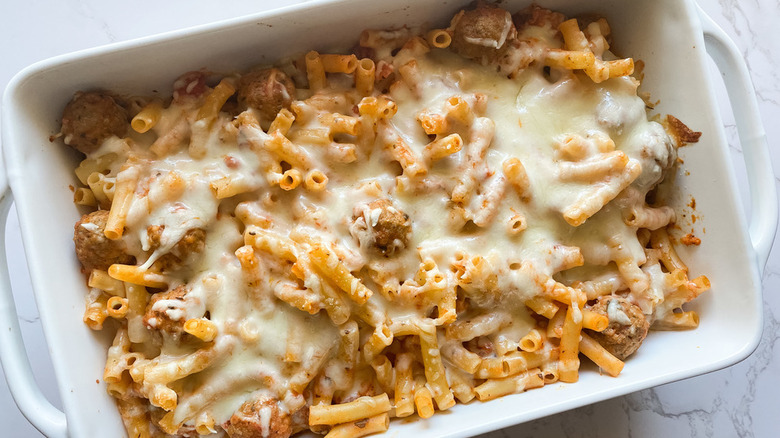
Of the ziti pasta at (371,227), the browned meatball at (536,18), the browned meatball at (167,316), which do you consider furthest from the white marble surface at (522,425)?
the browned meatball at (536,18)

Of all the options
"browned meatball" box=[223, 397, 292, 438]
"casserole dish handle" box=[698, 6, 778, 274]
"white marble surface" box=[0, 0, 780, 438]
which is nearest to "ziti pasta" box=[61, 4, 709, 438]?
"browned meatball" box=[223, 397, 292, 438]

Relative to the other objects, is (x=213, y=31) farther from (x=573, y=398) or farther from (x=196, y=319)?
(x=573, y=398)

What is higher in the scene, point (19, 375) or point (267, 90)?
point (267, 90)

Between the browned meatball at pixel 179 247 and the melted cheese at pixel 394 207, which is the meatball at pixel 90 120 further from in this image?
the browned meatball at pixel 179 247

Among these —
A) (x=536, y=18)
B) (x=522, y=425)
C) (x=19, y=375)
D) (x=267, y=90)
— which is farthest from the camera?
(x=522, y=425)

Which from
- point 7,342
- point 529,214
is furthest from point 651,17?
point 7,342

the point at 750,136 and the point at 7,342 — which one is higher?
the point at 750,136

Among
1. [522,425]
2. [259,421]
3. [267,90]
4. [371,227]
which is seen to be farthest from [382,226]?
[522,425]

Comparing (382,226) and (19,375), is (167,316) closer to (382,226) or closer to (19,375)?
(19,375)

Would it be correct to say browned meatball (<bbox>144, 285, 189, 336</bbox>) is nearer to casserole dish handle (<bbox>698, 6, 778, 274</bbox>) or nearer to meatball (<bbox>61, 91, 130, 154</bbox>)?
meatball (<bbox>61, 91, 130, 154</bbox>)
